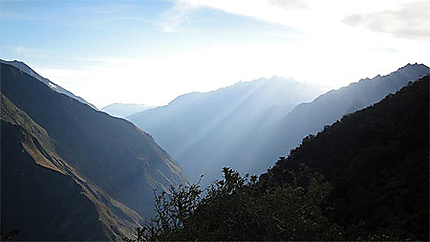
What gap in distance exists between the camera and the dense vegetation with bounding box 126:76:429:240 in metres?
13.3

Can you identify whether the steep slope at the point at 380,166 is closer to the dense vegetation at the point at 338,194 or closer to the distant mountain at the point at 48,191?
the dense vegetation at the point at 338,194

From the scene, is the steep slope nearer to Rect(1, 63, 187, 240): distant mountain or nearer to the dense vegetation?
the dense vegetation

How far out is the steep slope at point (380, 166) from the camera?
17475 millimetres

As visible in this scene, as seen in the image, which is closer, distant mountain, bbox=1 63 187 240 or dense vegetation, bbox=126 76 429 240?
dense vegetation, bbox=126 76 429 240

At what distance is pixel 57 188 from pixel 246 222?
437 ft

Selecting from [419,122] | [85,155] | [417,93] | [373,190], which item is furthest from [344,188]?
[85,155]

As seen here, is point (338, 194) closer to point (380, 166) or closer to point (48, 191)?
point (380, 166)

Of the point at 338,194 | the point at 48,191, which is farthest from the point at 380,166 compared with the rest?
the point at 48,191

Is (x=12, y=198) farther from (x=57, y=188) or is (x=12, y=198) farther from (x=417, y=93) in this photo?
(x=417, y=93)

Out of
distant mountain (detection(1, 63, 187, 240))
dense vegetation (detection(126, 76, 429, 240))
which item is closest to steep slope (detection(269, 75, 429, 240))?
dense vegetation (detection(126, 76, 429, 240))

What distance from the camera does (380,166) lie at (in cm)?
2638

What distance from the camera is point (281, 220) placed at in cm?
1298

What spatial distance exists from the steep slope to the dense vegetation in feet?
0.22

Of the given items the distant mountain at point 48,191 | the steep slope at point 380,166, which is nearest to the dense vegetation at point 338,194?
the steep slope at point 380,166
